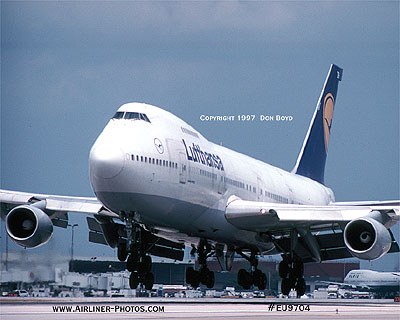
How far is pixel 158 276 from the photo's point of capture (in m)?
53.4

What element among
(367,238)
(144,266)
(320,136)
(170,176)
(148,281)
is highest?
(320,136)

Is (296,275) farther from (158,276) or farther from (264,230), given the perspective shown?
(158,276)

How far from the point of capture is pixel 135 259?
29375 mm

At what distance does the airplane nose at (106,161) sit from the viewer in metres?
27.1

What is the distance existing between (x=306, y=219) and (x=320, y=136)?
1775 centimetres

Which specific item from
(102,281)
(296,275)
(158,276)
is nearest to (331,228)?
(296,275)

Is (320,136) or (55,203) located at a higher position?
(320,136)

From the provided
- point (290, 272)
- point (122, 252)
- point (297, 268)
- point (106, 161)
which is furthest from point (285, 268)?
point (106, 161)

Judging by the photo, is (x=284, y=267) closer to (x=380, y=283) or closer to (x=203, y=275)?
(x=203, y=275)

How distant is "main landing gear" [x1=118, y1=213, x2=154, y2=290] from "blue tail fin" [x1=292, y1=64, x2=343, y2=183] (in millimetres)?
19522

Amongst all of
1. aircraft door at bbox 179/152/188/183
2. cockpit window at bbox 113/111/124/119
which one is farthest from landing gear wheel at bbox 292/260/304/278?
cockpit window at bbox 113/111/124/119

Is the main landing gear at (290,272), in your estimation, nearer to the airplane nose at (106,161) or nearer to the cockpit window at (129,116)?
the cockpit window at (129,116)

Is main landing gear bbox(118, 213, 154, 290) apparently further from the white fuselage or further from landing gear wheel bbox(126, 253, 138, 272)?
the white fuselage

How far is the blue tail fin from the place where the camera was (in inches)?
1938
